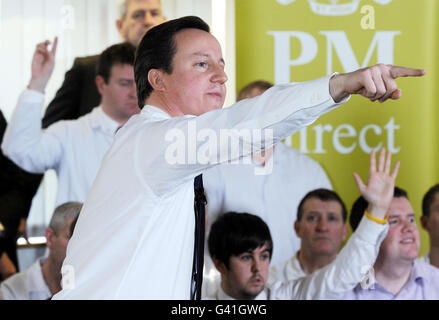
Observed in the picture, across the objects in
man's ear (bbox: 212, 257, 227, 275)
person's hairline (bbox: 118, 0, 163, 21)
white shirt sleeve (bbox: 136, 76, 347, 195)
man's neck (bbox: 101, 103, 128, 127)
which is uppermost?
person's hairline (bbox: 118, 0, 163, 21)

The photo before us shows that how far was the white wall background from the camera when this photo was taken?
323cm

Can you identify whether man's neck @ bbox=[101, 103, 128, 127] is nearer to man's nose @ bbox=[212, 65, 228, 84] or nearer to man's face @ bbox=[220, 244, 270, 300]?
man's face @ bbox=[220, 244, 270, 300]

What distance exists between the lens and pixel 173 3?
10.9 feet

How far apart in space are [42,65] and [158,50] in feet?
5.23

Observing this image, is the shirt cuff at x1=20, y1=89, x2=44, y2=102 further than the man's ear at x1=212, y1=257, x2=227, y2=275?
Yes

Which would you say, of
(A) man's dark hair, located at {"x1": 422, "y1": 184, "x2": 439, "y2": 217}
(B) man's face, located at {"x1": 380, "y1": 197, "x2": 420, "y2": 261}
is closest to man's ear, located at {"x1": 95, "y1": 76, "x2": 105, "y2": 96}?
(B) man's face, located at {"x1": 380, "y1": 197, "x2": 420, "y2": 261}

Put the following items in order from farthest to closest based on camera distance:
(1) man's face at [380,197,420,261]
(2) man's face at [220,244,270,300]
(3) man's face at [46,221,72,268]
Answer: (1) man's face at [380,197,420,261], (3) man's face at [46,221,72,268], (2) man's face at [220,244,270,300]

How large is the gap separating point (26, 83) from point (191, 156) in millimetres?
2012

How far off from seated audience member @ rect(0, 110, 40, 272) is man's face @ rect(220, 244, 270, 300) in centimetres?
88

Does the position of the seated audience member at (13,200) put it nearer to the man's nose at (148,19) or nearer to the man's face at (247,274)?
the man's nose at (148,19)

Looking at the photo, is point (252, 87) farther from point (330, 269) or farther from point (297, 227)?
point (330, 269)
